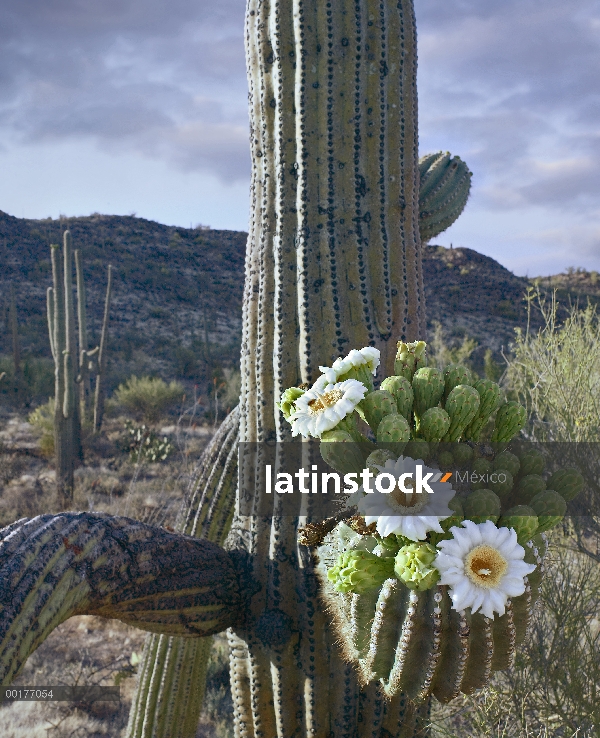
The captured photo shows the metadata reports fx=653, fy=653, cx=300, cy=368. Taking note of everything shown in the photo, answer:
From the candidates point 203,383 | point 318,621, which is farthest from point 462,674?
point 203,383

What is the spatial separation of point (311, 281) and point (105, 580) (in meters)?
1.43

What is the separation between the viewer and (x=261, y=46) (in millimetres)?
2955

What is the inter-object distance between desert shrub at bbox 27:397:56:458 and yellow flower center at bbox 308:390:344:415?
11.3m

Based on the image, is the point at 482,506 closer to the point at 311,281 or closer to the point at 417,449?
the point at 417,449

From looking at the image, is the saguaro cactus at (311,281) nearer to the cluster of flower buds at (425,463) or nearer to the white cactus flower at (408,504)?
the cluster of flower buds at (425,463)

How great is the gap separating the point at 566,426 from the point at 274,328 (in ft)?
14.5

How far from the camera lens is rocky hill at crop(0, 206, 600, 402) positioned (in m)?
21.8

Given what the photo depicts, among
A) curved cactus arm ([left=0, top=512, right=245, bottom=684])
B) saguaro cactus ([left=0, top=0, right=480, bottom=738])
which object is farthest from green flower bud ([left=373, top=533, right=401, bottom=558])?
curved cactus arm ([left=0, top=512, right=245, bottom=684])

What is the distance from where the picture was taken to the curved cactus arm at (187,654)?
150 inches

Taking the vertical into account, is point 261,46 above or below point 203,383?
above

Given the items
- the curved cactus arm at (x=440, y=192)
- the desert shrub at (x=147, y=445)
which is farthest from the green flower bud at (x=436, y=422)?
the desert shrub at (x=147, y=445)

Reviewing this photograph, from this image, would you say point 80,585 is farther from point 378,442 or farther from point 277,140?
point 277,140

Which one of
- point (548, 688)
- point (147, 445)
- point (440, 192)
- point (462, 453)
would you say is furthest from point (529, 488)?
point (147, 445)

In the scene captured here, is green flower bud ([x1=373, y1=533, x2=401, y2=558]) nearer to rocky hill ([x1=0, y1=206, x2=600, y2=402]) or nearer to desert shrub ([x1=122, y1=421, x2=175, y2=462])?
desert shrub ([x1=122, y1=421, x2=175, y2=462])
